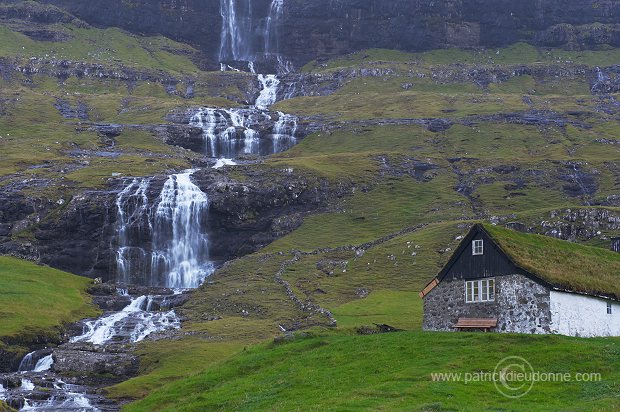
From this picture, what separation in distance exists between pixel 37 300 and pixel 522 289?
6254cm

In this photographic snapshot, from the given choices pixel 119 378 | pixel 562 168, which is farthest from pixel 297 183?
pixel 119 378

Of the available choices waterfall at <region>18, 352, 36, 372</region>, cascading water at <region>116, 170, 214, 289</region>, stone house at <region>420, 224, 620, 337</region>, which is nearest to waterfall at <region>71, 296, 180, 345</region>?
waterfall at <region>18, 352, 36, 372</region>

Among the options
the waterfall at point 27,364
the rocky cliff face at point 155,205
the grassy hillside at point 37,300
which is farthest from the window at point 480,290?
the rocky cliff face at point 155,205

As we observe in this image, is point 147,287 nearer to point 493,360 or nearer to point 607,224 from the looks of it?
point 607,224

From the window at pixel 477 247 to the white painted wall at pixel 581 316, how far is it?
6.00 metres

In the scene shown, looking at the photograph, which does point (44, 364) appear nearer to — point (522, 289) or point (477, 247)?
point (477, 247)

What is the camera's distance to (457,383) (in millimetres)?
44938

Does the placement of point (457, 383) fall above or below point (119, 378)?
above

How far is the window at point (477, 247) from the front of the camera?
203ft

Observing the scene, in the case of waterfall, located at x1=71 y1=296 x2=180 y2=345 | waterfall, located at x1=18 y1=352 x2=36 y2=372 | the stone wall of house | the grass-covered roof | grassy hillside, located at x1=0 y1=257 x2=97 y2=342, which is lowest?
waterfall, located at x1=18 y1=352 x2=36 y2=372

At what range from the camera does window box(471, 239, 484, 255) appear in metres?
61.8

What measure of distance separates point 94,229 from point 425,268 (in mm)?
49499

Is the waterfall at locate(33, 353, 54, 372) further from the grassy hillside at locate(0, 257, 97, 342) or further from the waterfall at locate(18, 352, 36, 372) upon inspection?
the grassy hillside at locate(0, 257, 97, 342)

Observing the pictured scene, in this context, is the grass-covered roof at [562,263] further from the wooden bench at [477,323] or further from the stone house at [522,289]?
the wooden bench at [477,323]
